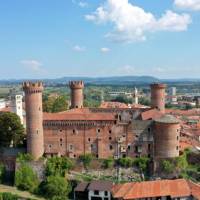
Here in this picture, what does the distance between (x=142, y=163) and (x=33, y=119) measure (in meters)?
16.3

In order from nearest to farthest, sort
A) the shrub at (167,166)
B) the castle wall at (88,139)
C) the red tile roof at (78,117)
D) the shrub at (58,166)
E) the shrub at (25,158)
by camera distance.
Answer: the shrub at (167,166)
the shrub at (58,166)
the shrub at (25,158)
the castle wall at (88,139)
the red tile roof at (78,117)

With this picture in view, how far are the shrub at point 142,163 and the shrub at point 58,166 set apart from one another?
351 inches

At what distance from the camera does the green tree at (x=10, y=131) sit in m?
62.8

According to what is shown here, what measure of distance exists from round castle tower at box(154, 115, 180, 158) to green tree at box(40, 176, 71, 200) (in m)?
13.1

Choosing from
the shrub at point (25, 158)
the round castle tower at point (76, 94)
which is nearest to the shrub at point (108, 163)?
the shrub at point (25, 158)

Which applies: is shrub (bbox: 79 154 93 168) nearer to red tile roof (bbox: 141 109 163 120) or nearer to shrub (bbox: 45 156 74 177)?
shrub (bbox: 45 156 74 177)

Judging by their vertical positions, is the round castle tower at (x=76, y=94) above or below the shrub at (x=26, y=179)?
above

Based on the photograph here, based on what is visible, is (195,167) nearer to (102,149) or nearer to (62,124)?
(102,149)

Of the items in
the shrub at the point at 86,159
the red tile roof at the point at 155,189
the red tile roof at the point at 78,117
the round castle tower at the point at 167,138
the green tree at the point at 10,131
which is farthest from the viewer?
the green tree at the point at 10,131

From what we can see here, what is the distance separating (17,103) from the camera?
82.0m

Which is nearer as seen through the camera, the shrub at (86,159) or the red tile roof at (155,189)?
the red tile roof at (155,189)

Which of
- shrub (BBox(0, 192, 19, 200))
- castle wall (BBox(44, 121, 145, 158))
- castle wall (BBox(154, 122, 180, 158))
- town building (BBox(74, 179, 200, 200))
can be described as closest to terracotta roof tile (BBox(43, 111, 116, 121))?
castle wall (BBox(44, 121, 145, 158))

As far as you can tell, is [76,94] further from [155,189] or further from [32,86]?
[155,189]

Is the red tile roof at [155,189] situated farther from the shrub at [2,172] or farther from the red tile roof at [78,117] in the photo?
the shrub at [2,172]
